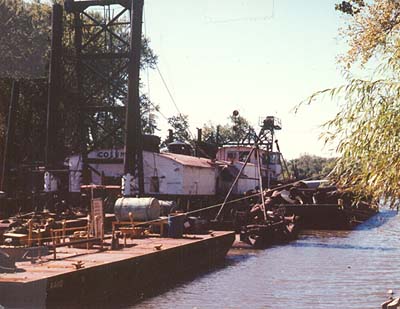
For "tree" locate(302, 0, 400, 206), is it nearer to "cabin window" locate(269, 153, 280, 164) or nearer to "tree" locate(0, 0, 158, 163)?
"tree" locate(0, 0, 158, 163)

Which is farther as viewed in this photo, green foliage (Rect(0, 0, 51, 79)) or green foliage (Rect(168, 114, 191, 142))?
green foliage (Rect(168, 114, 191, 142))

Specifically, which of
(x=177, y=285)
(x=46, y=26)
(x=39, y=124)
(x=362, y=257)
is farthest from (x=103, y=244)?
(x=46, y=26)

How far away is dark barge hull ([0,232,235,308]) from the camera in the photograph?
1214cm

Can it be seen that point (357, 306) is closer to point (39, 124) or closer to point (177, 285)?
point (177, 285)

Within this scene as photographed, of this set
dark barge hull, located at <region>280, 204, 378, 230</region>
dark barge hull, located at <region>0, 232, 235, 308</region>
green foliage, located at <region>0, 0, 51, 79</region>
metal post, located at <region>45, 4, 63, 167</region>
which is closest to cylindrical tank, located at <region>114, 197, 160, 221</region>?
dark barge hull, located at <region>0, 232, 235, 308</region>

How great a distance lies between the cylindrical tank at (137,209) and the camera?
21.9 m

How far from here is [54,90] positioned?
27969 millimetres

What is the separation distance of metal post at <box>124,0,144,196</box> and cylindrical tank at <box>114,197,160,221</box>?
4.43 metres

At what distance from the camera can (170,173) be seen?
39.4 metres

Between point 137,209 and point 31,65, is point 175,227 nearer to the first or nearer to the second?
point 137,209

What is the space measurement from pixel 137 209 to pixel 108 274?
7.20 meters

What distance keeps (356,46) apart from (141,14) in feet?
51.4

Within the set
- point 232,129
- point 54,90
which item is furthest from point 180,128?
point 54,90

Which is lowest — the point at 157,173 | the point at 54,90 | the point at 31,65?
the point at 157,173
